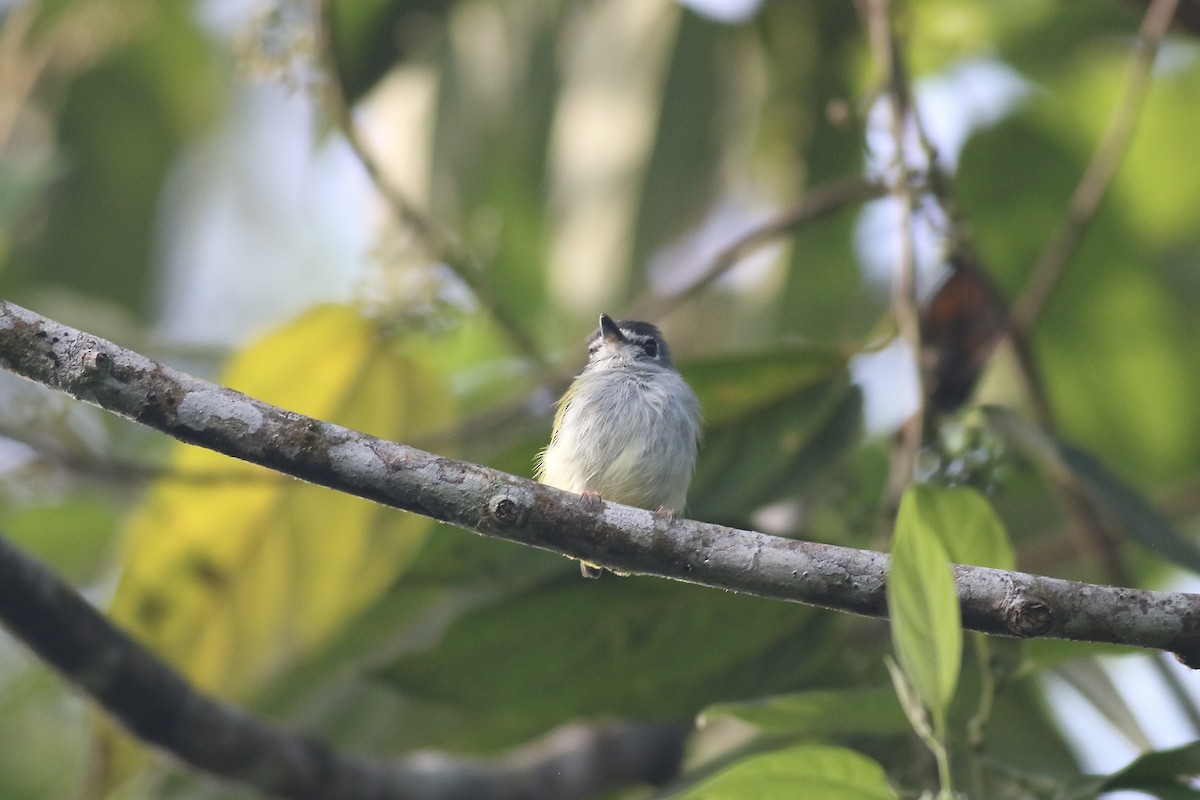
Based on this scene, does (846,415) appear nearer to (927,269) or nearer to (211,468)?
(927,269)

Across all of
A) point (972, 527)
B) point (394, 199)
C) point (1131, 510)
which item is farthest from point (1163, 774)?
point (394, 199)

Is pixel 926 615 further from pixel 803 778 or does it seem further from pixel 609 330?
pixel 609 330

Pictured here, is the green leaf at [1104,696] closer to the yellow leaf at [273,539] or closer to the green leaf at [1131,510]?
the green leaf at [1131,510]

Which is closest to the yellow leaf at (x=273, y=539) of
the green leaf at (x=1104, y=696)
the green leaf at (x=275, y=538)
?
the green leaf at (x=275, y=538)

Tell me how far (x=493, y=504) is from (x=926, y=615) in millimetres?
849

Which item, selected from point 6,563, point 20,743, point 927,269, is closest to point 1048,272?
point 927,269

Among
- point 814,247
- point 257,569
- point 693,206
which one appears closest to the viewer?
point 257,569

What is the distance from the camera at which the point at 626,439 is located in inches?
160

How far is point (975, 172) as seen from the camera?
579 cm

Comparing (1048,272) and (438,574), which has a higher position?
(1048,272)

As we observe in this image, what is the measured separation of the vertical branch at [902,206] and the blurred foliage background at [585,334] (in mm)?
71

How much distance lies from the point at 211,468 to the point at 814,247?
9.32 ft

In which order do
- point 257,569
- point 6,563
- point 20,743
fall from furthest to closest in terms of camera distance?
point 20,743 < point 257,569 < point 6,563

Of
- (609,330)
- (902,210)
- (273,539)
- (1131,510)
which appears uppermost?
(609,330)
